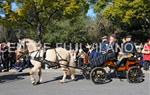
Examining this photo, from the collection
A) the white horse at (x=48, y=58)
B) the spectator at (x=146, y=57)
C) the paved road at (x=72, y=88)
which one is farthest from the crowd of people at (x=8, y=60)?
the spectator at (x=146, y=57)

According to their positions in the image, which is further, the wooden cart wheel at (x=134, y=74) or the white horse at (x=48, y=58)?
the white horse at (x=48, y=58)

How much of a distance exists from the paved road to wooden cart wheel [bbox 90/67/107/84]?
0.22 meters

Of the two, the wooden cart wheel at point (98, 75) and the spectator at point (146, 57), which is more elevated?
the spectator at point (146, 57)

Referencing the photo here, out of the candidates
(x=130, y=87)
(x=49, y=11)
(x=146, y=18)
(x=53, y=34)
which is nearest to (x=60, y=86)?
(x=130, y=87)

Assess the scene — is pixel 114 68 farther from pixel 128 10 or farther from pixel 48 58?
pixel 128 10

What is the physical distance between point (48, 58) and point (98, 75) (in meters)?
2.21

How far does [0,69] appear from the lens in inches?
922

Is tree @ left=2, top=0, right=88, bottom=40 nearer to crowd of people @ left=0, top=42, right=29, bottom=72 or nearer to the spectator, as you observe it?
crowd of people @ left=0, top=42, right=29, bottom=72

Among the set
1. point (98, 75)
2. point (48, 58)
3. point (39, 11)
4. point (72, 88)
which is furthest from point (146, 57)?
point (39, 11)

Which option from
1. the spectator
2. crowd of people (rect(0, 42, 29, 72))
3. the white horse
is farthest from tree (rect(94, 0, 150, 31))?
the white horse

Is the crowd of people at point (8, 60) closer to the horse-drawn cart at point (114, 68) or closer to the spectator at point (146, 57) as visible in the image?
the spectator at point (146, 57)

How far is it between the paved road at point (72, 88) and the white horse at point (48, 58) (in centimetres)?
39

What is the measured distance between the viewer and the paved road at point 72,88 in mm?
14625

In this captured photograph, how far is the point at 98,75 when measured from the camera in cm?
1652
